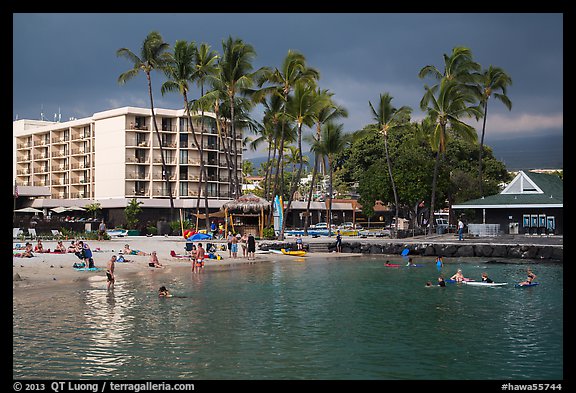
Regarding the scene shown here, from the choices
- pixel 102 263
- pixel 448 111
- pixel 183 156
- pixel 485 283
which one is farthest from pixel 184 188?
pixel 485 283

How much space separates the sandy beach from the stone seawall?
2.22m

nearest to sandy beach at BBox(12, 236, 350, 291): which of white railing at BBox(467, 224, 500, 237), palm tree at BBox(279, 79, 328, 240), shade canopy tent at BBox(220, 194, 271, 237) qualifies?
shade canopy tent at BBox(220, 194, 271, 237)

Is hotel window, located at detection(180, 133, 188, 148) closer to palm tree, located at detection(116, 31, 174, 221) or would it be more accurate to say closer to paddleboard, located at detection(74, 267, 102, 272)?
palm tree, located at detection(116, 31, 174, 221)

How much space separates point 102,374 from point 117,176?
72460 millimetres

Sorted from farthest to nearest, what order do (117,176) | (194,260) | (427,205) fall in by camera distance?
1. (117,176)
2. (427,205)
3. (194,260)

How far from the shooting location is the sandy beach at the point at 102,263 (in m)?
26.1

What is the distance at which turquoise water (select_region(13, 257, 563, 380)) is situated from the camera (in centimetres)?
1250

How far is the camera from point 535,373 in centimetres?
1234

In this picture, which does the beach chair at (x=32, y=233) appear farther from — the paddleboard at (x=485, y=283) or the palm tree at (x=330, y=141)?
the paddleboard at (x=485, y=283)

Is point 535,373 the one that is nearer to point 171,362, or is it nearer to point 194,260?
point 171,362

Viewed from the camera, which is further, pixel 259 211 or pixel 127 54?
pixel 127 54

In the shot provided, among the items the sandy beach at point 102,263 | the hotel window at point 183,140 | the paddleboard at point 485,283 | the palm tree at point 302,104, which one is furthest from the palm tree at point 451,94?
the hotel window at point 183,140

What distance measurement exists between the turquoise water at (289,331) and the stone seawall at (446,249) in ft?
41.7
